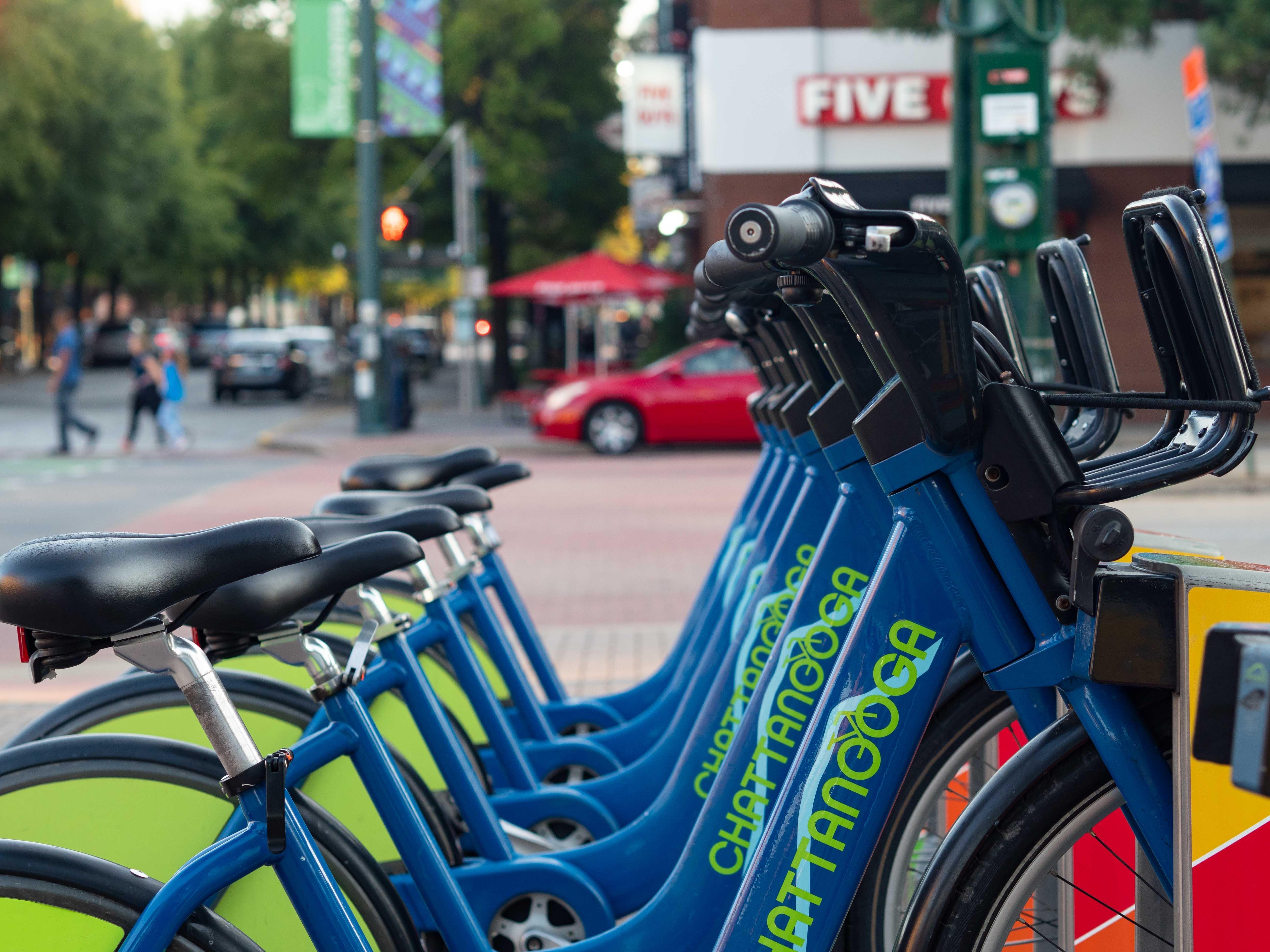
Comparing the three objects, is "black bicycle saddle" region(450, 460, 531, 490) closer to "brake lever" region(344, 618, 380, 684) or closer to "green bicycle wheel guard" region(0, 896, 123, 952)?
"brake lever" region(344, 618, 380, 684)

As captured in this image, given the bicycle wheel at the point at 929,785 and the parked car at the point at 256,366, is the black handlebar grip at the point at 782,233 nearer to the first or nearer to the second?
the bicycle wheel at the point at 929,785

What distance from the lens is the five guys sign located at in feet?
69.6

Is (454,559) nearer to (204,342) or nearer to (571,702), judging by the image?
(571,702)

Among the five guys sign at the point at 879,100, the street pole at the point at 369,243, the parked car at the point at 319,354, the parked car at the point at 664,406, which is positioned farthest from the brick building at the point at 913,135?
the parked car at the point at 319,354

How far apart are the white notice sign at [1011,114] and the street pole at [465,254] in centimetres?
1471

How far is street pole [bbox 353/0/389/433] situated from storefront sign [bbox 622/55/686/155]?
17.6ft

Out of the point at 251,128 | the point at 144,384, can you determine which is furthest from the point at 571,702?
the point at 251,128

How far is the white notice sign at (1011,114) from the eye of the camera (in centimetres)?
981

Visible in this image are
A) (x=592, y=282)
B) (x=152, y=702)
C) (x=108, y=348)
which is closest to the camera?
(x=152, y=702)

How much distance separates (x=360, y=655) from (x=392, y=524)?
48cm

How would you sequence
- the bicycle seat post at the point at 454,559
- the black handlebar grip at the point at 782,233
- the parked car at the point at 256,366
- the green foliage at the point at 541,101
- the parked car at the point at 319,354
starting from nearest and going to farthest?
the black handlebar grip at the point at 782,233
the bicycle seat post at the point at 454,559
the green foliage at the point at 541,101
the parked car at the point at 256,366
the parked car at the point at 319,354

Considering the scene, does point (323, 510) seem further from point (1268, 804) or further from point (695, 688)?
point (1268, 804)

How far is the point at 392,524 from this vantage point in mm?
2641

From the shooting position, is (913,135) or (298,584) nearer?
(298,584)
